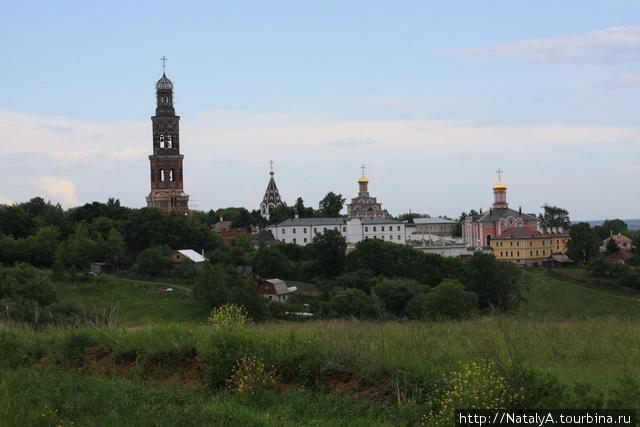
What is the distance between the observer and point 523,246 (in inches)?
3282

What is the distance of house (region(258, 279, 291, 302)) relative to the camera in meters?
52.5

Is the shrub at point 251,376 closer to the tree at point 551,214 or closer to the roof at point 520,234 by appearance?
the roof at point 520,234

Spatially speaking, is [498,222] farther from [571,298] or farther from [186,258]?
[186,258]

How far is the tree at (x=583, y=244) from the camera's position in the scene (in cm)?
7800

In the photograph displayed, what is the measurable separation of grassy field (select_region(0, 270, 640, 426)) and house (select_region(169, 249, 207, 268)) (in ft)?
156

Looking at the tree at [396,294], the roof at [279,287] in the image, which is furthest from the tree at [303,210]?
the tree at [396,294]

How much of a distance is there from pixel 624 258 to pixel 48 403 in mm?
79343

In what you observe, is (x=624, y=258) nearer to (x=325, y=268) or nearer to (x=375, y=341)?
(x=325, y=268)

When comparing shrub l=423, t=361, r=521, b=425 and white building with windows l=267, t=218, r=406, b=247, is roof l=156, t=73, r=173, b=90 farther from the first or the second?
shrub l=423, t=361, r=521, b=425

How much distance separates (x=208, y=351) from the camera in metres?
9.97

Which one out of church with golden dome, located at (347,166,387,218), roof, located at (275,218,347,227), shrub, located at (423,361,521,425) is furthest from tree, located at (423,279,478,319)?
church with golden dome, located at (347,166,387,218)

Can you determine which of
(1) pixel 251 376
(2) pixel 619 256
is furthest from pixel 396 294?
(2) pixel 619 256

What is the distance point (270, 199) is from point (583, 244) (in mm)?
52523

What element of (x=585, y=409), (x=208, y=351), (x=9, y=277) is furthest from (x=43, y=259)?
(x=585, y=409)
